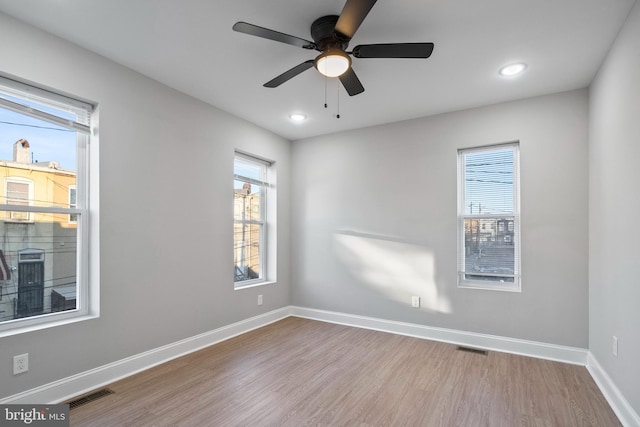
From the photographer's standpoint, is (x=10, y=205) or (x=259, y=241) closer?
(x=10, y=205)

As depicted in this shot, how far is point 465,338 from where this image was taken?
3656mm

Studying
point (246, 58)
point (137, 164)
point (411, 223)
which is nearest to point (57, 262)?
point (137, 164)

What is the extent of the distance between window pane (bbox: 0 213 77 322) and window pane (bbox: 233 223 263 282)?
1.75 metres

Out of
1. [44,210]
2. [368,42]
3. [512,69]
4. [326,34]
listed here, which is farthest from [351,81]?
[44,210]

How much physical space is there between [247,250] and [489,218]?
296cm

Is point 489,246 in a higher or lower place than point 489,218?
lower

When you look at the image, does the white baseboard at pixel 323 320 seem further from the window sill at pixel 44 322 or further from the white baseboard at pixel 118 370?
the window sill at pixel 44 322

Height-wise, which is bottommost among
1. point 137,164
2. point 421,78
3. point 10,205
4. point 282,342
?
point 282,342

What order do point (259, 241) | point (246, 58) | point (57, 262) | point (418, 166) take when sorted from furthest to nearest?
point (259, 241), point (418, 166), point (246, 58), point (57, 262)

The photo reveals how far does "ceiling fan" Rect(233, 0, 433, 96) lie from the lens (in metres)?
1.92

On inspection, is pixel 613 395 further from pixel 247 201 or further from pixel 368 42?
pixel 247 201

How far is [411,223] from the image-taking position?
4.04m

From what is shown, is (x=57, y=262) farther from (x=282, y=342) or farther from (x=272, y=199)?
(x=272, y=199)

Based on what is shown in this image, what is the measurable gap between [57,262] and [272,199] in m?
2.65
